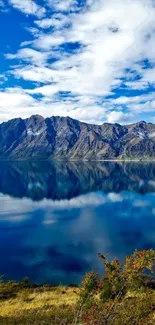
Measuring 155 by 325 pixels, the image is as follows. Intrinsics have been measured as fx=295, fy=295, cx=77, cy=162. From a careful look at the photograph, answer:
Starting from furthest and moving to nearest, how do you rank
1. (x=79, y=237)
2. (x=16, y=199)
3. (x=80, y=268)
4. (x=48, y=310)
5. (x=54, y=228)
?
1. (x=16, y=199)
2. (x=54, y=228)
3. (x=79, y=237)
4. (x=80, y=268)
5. (x=48, y=310)

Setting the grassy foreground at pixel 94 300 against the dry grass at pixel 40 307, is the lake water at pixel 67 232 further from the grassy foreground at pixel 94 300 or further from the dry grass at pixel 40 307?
the grassy foreground at pixel 94 300

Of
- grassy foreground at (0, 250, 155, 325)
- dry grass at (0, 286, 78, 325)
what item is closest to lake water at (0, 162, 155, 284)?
dry grass at (0, 286, 78, 325)

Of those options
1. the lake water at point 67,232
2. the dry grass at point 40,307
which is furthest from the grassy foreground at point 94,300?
the lake water at point 67,232

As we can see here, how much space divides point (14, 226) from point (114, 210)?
156ft

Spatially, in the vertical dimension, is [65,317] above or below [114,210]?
above

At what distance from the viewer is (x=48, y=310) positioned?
33.5m

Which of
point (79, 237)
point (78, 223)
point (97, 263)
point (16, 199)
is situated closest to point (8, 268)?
point (97, 263)

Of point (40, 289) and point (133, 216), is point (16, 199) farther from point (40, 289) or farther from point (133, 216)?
point (40, 289)

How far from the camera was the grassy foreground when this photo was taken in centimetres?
1672

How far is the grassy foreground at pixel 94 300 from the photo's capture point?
16720 millimetres

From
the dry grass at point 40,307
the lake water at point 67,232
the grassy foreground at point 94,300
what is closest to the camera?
the grassy foreground at point 94,300

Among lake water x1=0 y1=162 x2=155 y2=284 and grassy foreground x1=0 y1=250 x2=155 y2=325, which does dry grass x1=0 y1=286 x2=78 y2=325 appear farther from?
lake water x1=0 y1=162 x2=155 y2=284

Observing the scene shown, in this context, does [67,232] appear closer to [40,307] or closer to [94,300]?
[40,307]

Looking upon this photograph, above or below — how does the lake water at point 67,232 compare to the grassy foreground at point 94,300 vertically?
below
